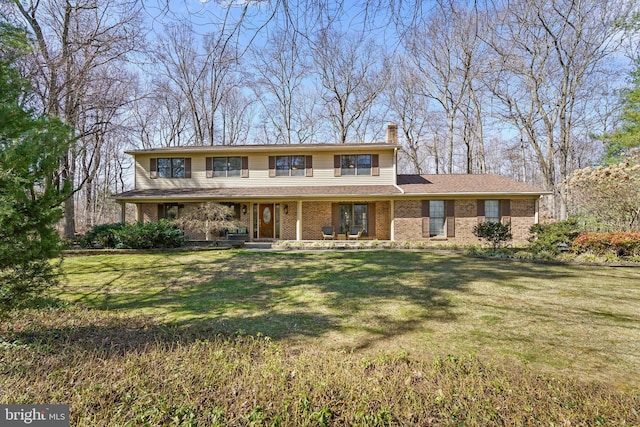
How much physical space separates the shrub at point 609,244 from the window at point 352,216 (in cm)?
875

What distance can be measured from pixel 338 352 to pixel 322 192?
1212 cm

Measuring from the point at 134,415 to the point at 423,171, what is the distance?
1235 inches

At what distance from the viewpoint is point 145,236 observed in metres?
12.4

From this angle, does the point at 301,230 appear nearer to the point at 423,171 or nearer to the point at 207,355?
the point at 207,355

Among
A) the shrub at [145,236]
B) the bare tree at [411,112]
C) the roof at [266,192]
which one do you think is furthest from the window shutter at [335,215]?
the bare tree at [411,112]

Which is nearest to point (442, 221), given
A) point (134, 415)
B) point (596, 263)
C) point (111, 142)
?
point (596, 263)

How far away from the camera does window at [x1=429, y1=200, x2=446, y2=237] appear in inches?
602

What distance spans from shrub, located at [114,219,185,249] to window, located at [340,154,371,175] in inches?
358

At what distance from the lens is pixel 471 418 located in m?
2.31

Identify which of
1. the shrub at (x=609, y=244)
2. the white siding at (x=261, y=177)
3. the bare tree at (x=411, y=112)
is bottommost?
the shrub at (x=609, y=244)

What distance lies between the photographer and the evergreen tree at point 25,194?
11.2ft

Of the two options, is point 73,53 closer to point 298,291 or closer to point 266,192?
point 266,192

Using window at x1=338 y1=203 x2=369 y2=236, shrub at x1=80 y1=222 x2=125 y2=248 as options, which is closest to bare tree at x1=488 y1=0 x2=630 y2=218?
window at x1=338 y1=203 x2=369 y2=236

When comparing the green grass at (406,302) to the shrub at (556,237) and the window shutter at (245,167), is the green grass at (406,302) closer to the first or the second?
the shrub at (556,237)
